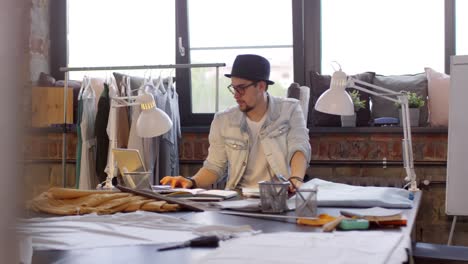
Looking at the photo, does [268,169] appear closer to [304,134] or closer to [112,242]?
[304,134]

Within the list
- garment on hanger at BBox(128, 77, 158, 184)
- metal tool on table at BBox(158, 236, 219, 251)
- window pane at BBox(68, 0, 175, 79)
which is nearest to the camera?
metal tool on table at BBox(158, 236, 219, 251)

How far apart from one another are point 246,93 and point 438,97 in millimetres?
1603

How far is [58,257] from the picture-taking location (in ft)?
4.17

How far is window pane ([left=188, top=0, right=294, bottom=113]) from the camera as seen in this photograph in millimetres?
4680

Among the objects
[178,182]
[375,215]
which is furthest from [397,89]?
[375,215]

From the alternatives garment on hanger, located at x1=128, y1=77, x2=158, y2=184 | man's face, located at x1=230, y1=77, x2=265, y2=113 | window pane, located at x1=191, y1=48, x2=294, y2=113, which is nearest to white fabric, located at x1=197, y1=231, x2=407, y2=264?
man's face, located at x1=230, y1=77, x2=265, y2=113

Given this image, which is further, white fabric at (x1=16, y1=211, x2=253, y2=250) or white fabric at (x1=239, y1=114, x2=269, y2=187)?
white fabric at (x1=239, y1=114, x2=269, y2=187)

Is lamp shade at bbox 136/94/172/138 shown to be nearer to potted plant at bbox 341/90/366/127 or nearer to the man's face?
the man's face

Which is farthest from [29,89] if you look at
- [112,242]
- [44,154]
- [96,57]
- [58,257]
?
[96,57]

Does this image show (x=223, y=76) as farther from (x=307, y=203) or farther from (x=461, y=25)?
(x=307, y=203)

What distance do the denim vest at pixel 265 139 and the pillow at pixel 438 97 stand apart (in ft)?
4.23

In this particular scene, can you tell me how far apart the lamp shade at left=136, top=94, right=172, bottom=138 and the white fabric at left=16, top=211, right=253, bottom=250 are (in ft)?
4.25

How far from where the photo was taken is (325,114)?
170 inches

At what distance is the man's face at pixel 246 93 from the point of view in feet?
10.5
